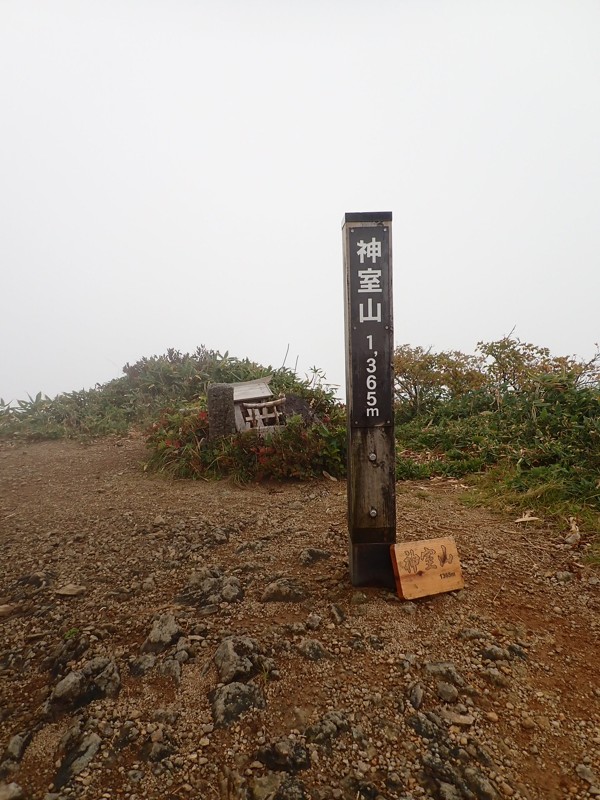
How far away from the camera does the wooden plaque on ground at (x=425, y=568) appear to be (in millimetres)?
3236

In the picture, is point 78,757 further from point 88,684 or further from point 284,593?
point 284,593

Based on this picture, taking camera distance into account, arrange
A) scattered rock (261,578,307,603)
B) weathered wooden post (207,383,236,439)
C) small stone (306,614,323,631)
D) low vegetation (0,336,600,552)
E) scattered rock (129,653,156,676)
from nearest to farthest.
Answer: scattered rock (129,653,156,676) → small stone (306,614,323,631) → scattered rock (261,578,307,603) → low vegetation (0,336,600,552) → weathered wooden post (207,383,236,439)

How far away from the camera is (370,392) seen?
3227 mm

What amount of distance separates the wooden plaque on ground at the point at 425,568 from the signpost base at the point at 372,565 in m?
0.10

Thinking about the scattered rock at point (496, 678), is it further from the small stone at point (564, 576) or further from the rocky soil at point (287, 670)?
the small stone at point (564, 576)

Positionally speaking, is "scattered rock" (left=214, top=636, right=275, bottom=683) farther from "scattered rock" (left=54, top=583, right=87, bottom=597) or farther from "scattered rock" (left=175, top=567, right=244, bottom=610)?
"scattered rock" (left=54, top=583, right=87, bottom=597)

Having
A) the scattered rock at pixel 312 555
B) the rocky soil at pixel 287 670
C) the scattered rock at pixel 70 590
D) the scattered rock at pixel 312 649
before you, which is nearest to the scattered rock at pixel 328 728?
the rocky soil at pixel 287 670

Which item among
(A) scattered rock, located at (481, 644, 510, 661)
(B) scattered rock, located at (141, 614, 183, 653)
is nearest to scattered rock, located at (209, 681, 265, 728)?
(B) scattered rock, located at (141, 614, 183, 653)

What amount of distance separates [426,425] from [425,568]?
579 cm

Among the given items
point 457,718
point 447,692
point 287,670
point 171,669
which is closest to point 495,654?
point 447,692

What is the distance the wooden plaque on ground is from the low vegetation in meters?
2.05

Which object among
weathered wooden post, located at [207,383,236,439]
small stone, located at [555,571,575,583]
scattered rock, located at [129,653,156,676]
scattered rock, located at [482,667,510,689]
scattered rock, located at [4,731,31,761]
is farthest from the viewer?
weathered wooden post, located at [207,383,236,439]

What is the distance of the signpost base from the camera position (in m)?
3.37

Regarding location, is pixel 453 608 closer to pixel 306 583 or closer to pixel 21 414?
pixel 306 583
